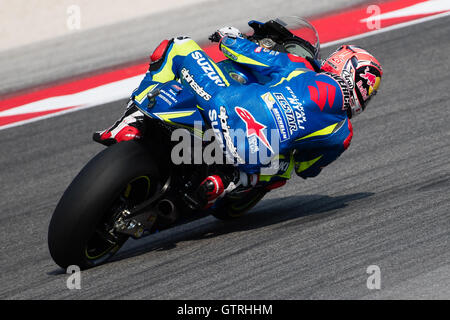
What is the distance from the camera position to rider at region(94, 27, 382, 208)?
5.07 meters

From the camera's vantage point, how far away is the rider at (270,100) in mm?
5074

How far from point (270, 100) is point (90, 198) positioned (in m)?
1.20

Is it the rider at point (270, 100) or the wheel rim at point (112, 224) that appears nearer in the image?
the wheel rim at point (112, 224)

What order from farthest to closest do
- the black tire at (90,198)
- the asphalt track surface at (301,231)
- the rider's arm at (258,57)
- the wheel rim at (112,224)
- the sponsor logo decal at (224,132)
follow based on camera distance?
1. the rider's arm at (258,57)
2. the sponsor logo decal at (224,132)
3. the wheel rim at (112,224)
4. the black tire at (90,198)
5. the asphalt track surface at (301,231)

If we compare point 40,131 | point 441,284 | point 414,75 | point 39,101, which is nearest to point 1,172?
point 40,131

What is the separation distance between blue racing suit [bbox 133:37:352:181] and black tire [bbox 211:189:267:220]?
0.56 metres

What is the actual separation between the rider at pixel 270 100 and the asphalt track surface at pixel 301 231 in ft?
1.43

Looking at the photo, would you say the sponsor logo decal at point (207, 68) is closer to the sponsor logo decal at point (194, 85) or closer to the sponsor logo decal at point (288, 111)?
the sponsor logo decal at point (194, 85)

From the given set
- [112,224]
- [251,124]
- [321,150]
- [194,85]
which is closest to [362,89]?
[321,150]

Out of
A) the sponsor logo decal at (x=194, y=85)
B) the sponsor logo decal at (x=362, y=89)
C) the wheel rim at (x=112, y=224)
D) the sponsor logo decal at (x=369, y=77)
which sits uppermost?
the sponsor logo decal at (x=194, y=85)

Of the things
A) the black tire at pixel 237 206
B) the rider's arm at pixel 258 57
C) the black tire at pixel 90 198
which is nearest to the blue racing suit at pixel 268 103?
the rider's arm at pixel 258 57

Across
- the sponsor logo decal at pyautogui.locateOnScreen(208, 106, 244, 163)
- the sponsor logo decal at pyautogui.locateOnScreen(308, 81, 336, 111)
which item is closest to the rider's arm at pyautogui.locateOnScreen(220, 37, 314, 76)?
the sponsor logo decal at pyautogui.locateOnScreen(308, 81, 336, 111)

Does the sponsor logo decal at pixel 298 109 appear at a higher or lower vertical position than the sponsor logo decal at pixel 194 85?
lower

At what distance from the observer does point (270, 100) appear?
5121 millimetres
